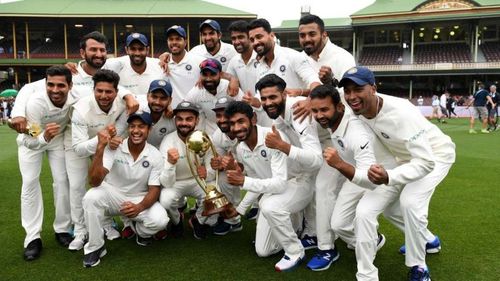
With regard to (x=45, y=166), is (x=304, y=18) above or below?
above

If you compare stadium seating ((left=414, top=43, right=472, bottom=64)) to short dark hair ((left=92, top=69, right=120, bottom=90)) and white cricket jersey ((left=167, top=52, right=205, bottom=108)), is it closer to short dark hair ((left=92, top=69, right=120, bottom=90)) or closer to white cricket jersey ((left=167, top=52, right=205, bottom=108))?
white cricket jersey ((left=167, top=52, right=205, bottom=108))

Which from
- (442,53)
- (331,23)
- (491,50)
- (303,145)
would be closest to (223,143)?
(303,145)

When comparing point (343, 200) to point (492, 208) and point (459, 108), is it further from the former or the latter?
point (459, 108)

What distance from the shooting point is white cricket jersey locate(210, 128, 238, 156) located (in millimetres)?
5809

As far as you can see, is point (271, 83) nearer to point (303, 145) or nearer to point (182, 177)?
point (303, 145)

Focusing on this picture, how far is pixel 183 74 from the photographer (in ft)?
21.1

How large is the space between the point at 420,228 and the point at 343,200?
0.79m

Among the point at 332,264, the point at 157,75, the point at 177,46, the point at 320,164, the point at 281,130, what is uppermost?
the point at 177,46

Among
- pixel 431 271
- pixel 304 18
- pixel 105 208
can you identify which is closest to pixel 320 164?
pixel 431 271

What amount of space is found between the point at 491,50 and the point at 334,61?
4004cm

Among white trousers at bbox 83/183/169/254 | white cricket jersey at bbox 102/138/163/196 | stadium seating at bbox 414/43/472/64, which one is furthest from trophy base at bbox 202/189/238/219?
stadium seating at bbox 414/43/472/64

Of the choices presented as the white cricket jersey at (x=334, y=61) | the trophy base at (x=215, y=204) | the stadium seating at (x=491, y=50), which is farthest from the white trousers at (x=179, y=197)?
the stadium seating at (x=491, y=50)

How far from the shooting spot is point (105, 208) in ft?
16.1

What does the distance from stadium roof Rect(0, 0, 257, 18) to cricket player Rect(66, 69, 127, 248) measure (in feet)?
106
